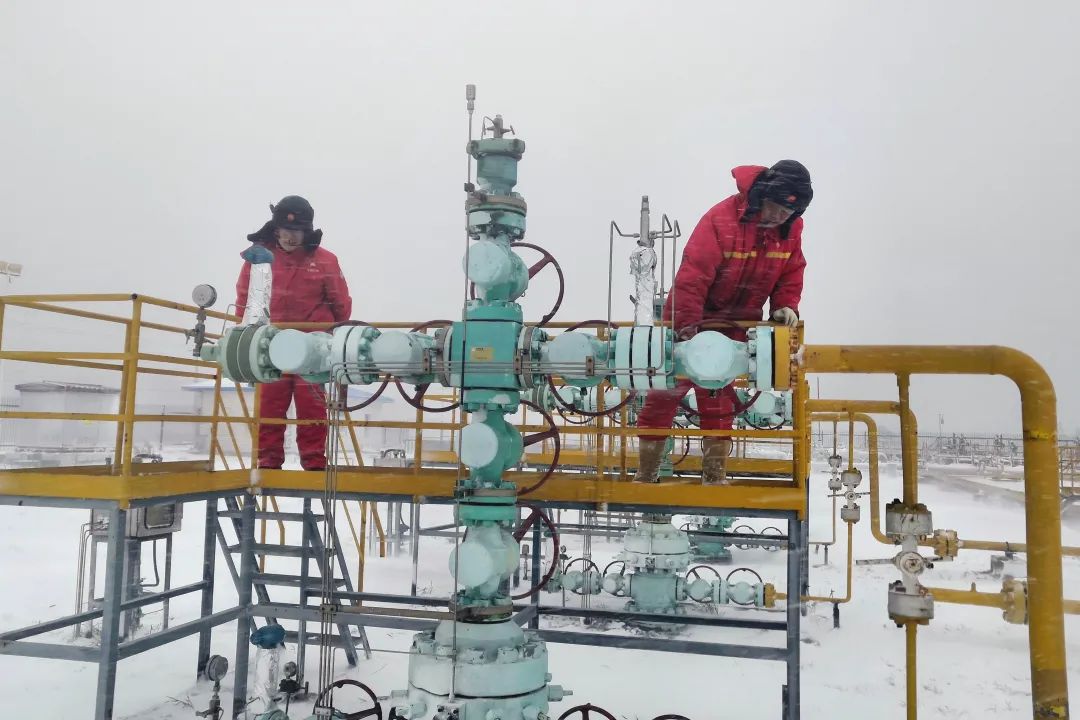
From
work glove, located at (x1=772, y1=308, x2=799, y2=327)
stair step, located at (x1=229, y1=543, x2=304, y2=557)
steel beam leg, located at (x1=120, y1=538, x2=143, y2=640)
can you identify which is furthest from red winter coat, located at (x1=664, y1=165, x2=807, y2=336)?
steel beam leg, located at (x1=120, y1=538, x2=143, y2=640)

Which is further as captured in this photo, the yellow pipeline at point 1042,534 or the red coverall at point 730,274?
the red coverall at point 730,274

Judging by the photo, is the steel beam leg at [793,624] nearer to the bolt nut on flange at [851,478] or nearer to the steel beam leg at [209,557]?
the steel beam leg at [209,557]

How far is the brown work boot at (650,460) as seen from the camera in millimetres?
6137

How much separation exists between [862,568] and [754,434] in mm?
12043

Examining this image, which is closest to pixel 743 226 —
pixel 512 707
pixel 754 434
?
pixel 754 434

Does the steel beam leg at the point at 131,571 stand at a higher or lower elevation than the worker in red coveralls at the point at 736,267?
lower

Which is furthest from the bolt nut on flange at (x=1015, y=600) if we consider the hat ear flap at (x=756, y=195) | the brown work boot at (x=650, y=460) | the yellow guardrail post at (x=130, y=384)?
the yellow guardrail post at (x=130, y=384)

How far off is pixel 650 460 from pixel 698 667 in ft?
13.8

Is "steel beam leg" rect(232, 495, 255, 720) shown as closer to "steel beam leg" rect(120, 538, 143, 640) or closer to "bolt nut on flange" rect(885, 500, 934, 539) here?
"steel beam leg" rect(120, 538, 143, 640)

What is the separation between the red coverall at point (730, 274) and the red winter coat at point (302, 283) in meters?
3.41

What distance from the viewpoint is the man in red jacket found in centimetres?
703

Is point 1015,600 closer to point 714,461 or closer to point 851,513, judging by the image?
point 714,461

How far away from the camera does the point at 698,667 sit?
9164 millimetres

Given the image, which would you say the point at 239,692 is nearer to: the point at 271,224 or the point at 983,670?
the point at 271,224
